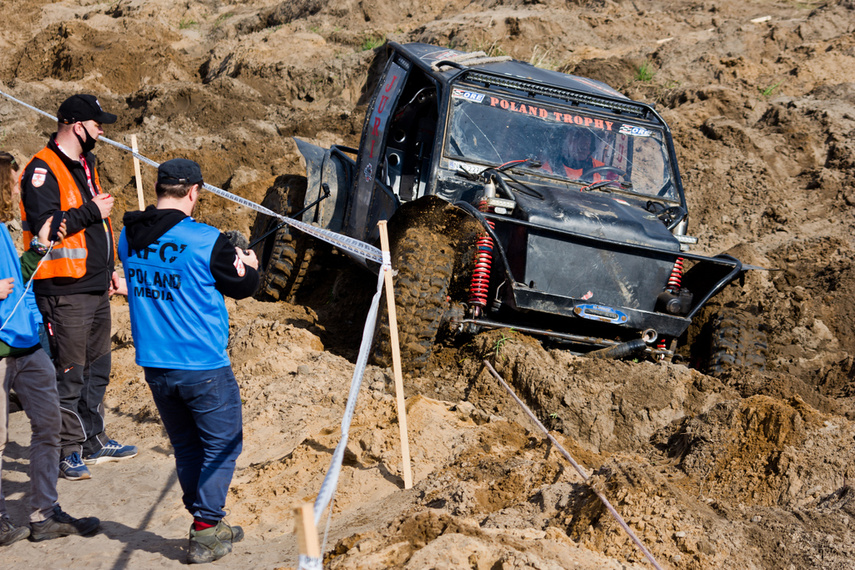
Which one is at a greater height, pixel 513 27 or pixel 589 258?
pixel 513 27

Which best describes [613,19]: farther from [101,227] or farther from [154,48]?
[101,227]

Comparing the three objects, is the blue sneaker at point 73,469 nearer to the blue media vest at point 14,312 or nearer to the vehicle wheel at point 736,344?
the blue media vest at point 14,312

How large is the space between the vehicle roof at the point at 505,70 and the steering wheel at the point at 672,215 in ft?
3.85

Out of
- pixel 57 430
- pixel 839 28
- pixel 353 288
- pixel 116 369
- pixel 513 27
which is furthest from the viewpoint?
pixel 513 27

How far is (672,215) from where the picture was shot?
19.5 ft

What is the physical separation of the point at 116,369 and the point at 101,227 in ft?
7.94

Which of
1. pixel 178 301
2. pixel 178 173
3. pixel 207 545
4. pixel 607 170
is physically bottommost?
pixel 207 545

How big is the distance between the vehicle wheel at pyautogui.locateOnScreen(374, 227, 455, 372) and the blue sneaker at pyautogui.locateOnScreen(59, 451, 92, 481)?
1.92 m

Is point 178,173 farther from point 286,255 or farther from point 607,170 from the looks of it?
point 286,255

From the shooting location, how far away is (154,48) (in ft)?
57.3

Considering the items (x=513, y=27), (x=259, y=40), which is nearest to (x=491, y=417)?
(x=513, y=27)

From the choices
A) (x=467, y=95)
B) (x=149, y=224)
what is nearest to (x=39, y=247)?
(x=149, y=224)

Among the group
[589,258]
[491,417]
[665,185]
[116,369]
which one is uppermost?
[665,185]

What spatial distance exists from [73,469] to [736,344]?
4.47 meters
